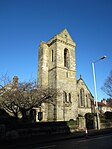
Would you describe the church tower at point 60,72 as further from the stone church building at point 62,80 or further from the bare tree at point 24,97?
the bare tree at point 24,97

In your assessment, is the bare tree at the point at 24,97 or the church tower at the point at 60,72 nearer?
the bare tree at the point at 24,97

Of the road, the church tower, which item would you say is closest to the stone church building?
the church tower

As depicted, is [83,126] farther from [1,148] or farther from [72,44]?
[72,44]

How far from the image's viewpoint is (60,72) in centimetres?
3291

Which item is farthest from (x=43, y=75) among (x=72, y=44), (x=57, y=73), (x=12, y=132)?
A: (x=12, y=132)

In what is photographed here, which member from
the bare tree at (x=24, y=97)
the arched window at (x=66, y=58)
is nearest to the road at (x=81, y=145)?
the bare tree at (x=24, y=97)

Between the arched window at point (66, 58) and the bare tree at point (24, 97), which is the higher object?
the arched window at point (66, 58)

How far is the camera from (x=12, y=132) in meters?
14.5

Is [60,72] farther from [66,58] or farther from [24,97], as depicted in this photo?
[24,97]

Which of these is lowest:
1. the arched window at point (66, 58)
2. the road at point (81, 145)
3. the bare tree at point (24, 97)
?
the road at point (81, 145)

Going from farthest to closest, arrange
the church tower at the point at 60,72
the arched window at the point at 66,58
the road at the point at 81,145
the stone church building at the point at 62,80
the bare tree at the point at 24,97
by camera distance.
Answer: the arched window at the point at 66,58
the stone church building at the point at 62,80
the church tower at the point at 60,72
the bare tree at the point at 24,97
the road at the point at 81,145

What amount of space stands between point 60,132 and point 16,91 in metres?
8.07

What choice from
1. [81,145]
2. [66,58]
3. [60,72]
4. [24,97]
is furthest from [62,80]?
[81,145]

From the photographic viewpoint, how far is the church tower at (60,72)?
3096cm
